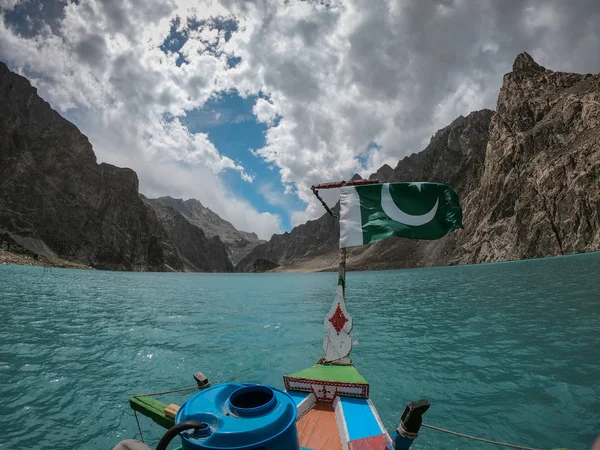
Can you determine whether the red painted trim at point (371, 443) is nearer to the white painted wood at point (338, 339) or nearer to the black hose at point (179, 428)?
the black hose at point (179, 428)

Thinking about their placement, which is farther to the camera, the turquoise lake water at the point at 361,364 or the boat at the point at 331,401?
the turquoise lake water at the point at 361,364

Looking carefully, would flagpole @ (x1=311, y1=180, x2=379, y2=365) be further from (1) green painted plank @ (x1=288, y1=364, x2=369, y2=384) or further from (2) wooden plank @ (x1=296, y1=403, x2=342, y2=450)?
(2) wooden plank @ (x1=296, y1=403, x2=342, y2=450)

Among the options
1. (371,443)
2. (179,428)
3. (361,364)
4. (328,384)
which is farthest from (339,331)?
(179,428)

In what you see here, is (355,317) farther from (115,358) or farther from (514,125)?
(514,125)

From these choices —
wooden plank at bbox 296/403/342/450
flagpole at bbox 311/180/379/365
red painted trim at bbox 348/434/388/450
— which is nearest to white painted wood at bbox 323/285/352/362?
flagpole at bbox 311/180/379/365

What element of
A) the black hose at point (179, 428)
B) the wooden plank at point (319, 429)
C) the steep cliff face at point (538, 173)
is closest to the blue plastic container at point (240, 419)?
the black hose at point (179, 428)

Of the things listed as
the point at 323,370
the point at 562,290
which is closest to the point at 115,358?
the point at 323,370
